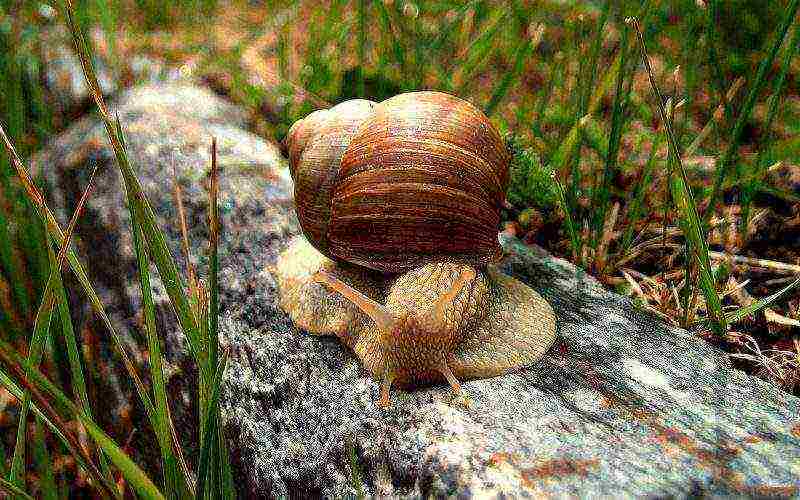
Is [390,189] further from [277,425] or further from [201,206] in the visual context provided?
[201,206]

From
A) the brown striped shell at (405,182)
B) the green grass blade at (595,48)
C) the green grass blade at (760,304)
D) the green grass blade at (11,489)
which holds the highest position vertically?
the green grass blade at (595,48)

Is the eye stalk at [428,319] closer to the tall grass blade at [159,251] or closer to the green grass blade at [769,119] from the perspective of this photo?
the tall grass blade at [159,251]

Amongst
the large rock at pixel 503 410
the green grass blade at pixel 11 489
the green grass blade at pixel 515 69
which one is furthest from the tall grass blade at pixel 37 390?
the green grass blade at pixel 515 69

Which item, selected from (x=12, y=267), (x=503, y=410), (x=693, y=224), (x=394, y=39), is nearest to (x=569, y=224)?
(x=693, y=224)

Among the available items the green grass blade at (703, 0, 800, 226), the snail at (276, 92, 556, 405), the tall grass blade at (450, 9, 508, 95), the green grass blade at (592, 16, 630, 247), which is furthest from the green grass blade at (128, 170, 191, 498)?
the tall grass blade at (450, 9, 508, 95)

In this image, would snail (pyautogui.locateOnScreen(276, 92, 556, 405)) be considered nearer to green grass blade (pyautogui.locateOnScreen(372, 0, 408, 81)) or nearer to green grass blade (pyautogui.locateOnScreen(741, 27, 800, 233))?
green grass blade (pyautogui.locateOnScreen(741, 27, 800, 233))

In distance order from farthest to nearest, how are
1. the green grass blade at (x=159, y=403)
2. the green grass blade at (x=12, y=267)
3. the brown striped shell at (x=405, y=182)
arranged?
the green grass blade at (x=12, y=267), the brown striped shell at (x=405, y=182), the green grass blade at (x=159, y=403)

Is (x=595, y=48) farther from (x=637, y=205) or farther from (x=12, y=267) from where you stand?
(x=12, y=267)
